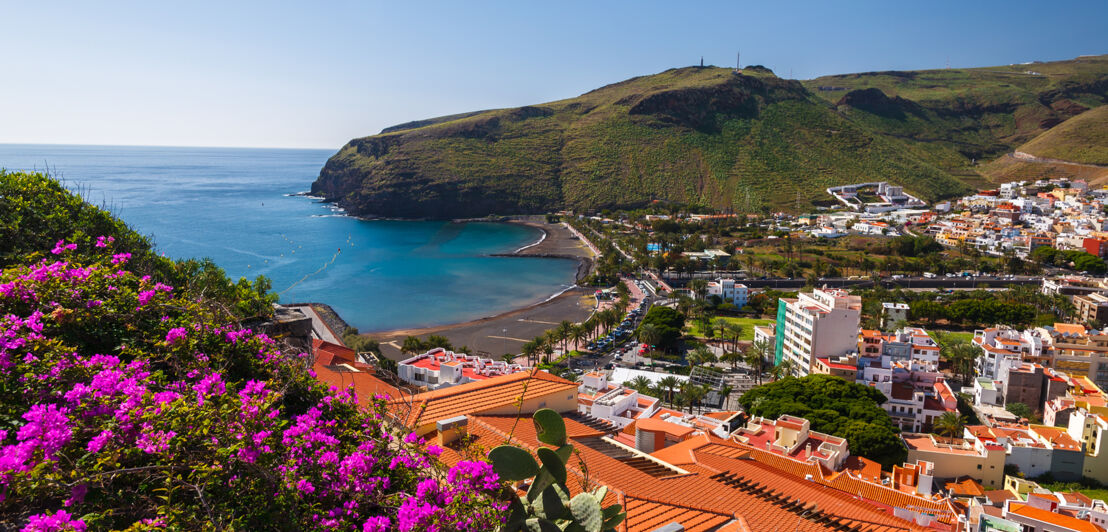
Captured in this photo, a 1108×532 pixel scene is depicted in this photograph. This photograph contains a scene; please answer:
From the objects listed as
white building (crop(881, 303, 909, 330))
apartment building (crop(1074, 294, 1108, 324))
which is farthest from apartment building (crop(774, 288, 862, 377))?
apartment building (crop(1074, 294, 1108, 324))

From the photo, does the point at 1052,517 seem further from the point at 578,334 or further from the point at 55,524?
the point at 578,334

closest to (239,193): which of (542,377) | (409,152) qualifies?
(409,152)

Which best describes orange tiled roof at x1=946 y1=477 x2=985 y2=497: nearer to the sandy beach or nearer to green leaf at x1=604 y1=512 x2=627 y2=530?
green leaf at x1=604 y1=512 x2=627 y2=530

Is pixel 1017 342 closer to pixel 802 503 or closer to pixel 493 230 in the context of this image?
pixel 802 503

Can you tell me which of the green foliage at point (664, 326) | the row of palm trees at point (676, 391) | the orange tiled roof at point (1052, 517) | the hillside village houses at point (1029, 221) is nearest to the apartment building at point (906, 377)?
the row of palm trees at point (676, 391)

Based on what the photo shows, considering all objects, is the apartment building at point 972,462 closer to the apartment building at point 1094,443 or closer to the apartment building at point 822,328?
the apartment building at point 1094,443
